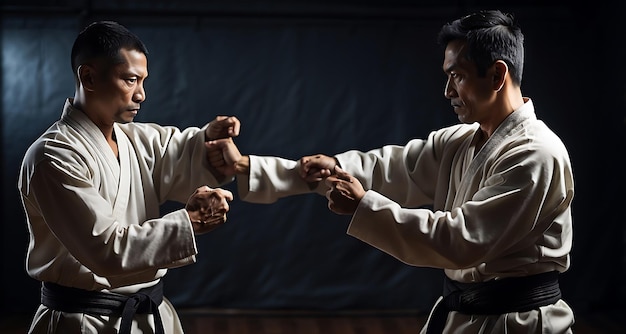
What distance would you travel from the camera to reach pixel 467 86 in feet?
9.18

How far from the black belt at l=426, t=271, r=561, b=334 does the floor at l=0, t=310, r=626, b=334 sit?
311 centimetres

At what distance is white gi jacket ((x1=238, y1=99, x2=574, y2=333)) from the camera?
2.57 metres

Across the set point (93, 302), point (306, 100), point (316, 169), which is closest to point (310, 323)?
point (306, 100)

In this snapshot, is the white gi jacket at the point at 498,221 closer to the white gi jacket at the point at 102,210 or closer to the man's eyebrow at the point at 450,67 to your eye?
the man's eyebrow at the point at 450,67

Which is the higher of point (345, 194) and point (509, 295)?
point (345, 194)

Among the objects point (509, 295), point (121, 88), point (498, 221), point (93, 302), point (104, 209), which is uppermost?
point (121, 88)

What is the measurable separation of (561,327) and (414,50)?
3.72 m

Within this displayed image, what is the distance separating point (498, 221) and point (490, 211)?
0.04 meters

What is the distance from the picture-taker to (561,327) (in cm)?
277

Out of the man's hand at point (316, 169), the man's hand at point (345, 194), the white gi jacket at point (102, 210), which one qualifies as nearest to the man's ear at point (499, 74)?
the man's hand at point (345, 194)

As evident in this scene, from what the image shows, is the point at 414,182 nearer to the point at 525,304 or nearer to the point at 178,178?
the point at 525,304

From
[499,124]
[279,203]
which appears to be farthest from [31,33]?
[499,124]

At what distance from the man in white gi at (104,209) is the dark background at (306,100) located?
3139 mm

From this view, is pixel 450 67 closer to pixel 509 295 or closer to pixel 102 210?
pixel 509 295
